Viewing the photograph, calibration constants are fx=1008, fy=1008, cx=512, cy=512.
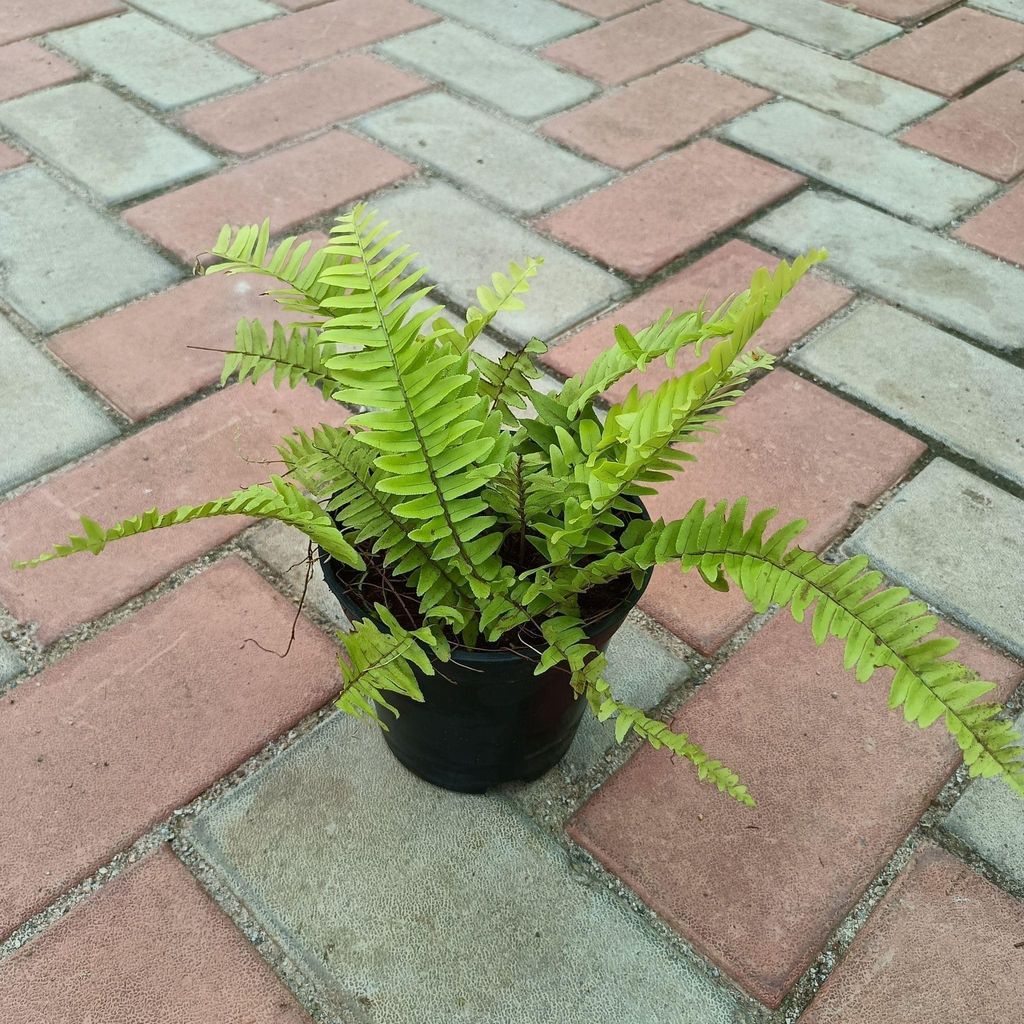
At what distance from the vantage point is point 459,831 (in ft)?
4.33

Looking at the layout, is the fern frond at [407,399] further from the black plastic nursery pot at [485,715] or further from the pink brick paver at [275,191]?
the pink brick paver at [275,191]

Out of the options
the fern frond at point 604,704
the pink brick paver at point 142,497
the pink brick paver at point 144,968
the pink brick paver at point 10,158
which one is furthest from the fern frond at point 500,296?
the pink brick paver at point 10,158

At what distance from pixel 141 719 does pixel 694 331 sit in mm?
952

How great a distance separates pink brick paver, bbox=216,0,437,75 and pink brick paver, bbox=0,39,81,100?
43 cm

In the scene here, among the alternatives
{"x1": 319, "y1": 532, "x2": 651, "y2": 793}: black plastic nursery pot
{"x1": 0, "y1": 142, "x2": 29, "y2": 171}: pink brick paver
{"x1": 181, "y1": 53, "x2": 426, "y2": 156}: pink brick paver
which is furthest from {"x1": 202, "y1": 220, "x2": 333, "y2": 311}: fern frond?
{"x1": 0, "y1": 142, "x2": 29, "y2": 171}: pink brick paver

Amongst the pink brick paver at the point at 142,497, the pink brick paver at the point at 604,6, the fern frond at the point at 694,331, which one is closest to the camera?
the fern frond at the point at 694,331

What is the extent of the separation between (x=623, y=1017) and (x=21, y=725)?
887 mm

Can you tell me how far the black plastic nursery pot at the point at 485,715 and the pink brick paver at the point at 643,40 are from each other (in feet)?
6.86

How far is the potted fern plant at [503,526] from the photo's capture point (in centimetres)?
89

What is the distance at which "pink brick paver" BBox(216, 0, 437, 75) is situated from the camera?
9.14 feet

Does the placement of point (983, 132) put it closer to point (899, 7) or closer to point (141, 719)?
point (899, 7)

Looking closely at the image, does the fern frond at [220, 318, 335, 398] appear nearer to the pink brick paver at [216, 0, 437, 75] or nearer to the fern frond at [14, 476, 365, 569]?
the fern frond at [14, 476, 365, 569]

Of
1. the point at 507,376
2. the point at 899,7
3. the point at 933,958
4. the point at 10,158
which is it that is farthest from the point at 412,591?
the point at 899,7

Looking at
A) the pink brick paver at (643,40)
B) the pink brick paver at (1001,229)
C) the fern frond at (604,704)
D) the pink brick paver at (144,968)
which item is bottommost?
the pink brick paver at (144,968)
